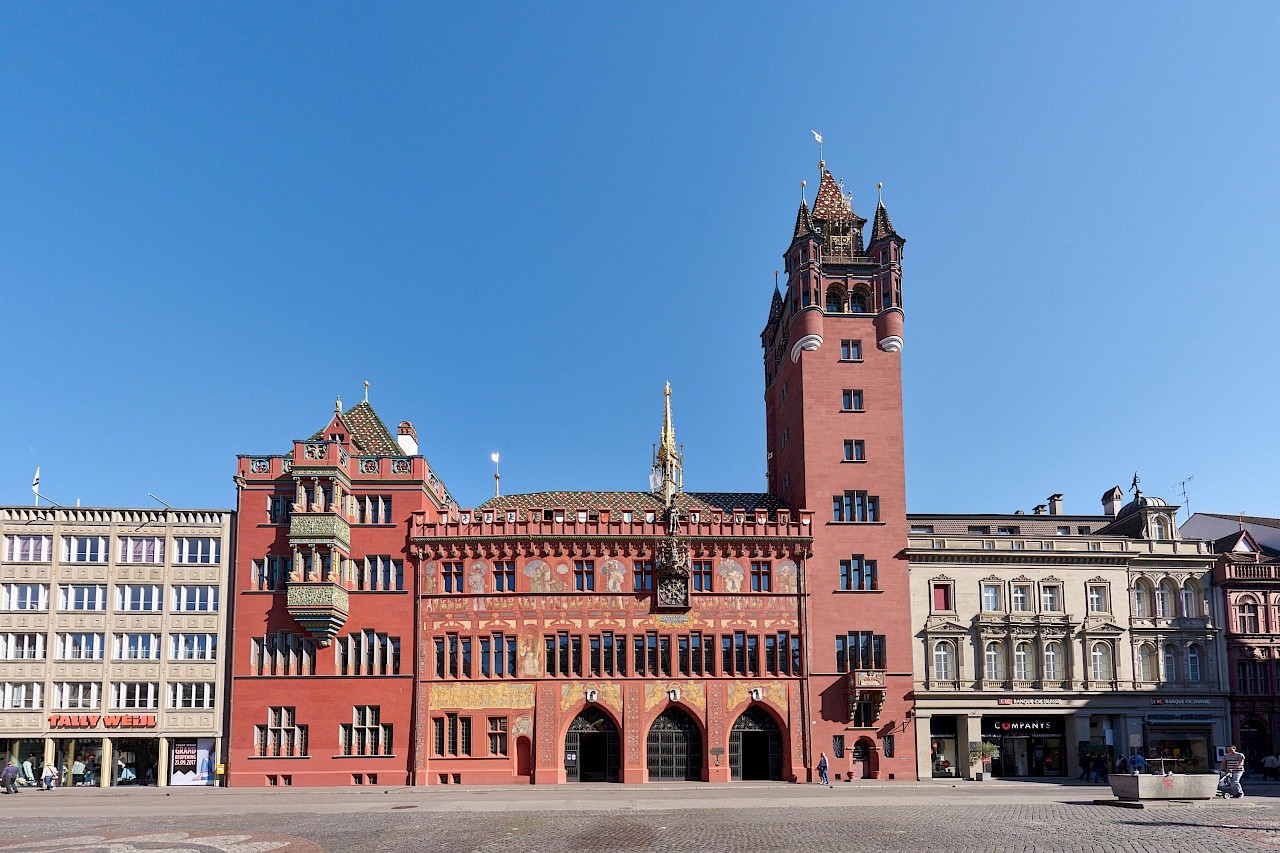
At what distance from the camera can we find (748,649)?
62.8 m

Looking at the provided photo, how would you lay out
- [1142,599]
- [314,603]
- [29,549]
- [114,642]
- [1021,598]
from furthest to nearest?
[1142,599] < [1021,598] < [29,549] < [114,642] < [314,603]

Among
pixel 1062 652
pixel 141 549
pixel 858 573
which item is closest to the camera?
pixel 141 549

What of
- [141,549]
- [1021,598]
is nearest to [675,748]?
[1021,598]

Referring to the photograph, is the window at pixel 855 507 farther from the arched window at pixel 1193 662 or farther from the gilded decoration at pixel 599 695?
the arched window at pixel 1193 662

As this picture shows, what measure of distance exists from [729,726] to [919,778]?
1131 centimetres

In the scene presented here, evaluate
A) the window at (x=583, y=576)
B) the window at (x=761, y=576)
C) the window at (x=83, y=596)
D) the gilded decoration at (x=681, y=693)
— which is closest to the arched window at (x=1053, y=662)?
the window at (x=761, y=576)

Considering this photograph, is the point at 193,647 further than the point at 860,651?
No

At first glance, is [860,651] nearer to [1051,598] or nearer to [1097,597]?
[1051,598]

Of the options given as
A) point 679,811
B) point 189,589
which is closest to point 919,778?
point 679,811

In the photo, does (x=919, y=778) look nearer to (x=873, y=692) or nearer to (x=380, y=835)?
(x=873, y=692)

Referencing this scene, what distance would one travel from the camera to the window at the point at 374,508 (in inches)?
2525

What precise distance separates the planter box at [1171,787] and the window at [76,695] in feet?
174

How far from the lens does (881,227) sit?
70.4 m

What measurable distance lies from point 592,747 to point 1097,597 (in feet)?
106
